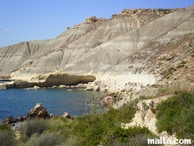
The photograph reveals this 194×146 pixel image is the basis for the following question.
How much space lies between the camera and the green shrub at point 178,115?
25.1ft

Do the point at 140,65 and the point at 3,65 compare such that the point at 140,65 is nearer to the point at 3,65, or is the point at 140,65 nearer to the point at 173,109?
the point at 173,109

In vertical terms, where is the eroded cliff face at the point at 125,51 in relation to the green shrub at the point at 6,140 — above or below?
above

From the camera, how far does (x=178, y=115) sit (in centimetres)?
868

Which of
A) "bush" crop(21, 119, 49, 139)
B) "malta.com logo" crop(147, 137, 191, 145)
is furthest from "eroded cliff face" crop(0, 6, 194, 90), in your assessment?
"malta.com logo" crop(147, 137, 191, 145)

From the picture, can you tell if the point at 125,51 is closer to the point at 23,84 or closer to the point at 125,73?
the point at 125,73

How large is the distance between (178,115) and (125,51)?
181 feet

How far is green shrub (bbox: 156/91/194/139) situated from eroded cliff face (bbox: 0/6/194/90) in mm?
18849

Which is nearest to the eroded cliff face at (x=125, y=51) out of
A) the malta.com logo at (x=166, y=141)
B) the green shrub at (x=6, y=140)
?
the malta.com logo at (x=166, y=141)

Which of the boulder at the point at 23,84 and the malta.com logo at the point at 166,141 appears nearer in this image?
the malta.com logo at the point at 166,141

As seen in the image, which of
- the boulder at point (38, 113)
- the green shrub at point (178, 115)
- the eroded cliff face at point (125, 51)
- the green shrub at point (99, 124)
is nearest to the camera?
the green shrub at point (178, 115)

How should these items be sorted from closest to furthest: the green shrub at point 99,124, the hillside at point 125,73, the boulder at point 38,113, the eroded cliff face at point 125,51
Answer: the hillside at point 125,73 < the green shrub at point 99,124 < the boulder at point 38,113 < the eroded cliff face at point 125,51

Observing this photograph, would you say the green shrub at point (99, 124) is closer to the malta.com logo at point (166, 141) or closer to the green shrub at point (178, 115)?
the green shrub at point (178, 115)

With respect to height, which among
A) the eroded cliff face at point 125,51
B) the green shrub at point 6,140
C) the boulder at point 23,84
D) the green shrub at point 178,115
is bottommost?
the green shrub at point 6,140

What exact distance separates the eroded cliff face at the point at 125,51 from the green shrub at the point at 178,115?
1885 centimetres
